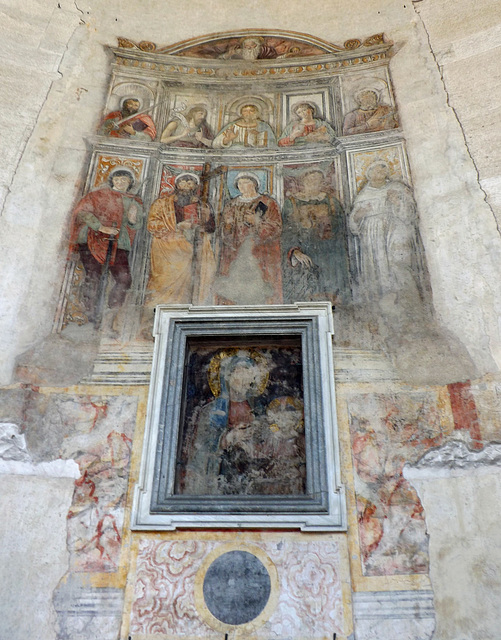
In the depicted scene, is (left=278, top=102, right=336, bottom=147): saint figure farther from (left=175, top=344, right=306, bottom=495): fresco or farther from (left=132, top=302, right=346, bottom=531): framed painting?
(left=175, top=344, right=306, bottom=495): fresco

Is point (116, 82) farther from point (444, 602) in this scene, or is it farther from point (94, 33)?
point (444, 602)

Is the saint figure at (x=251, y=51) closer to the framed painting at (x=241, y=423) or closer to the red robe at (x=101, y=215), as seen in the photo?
the red robe at (x=101, y=215)

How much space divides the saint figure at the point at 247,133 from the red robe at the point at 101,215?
4.72 ft

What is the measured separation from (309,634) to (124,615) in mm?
1537

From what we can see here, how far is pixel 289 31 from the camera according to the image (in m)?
8.93

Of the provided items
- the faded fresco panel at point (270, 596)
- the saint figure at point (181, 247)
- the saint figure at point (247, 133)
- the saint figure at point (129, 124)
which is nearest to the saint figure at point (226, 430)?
the faded fresco panel at point (270, 596)

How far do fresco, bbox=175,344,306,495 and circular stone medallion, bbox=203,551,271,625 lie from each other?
642 mm

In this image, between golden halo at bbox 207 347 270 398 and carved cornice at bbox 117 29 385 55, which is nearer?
golden halo at bbox 207 347 270 398

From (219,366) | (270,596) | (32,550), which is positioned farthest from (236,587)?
(219,366)

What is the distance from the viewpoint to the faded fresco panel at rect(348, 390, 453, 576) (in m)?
5.54

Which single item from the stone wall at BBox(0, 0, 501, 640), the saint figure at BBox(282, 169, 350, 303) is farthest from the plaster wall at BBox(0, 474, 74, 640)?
the saint figure at BBox(282, 169, 350, 303)

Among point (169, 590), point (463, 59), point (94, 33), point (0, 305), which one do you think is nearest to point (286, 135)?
point (463, 59)

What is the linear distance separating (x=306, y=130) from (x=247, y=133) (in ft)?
2.46

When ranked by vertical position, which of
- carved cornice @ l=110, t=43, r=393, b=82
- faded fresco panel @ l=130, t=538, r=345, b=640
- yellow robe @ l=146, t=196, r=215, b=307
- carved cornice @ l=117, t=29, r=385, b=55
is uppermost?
carved cornice @ l=117, t=29, r=385, b=55
